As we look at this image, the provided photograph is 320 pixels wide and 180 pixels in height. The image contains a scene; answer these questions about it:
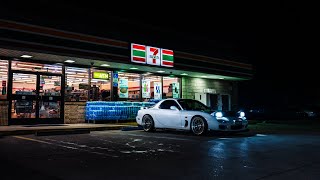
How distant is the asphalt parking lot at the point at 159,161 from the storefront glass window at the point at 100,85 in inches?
359

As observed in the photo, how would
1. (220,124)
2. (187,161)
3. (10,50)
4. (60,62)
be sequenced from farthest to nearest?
(60,62) < (10,50) < (220,124) < (187,161)

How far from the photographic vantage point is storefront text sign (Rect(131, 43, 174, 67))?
17.2 m

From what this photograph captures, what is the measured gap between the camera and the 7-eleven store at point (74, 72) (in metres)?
14.0

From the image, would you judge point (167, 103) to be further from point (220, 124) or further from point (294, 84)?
point (294, 84)

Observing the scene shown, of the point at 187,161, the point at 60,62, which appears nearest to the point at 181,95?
the point at 60,62

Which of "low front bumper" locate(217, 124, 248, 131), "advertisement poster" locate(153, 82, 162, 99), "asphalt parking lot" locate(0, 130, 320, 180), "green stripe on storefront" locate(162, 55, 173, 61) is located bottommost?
"asphalt parking lot" locate(0, 130, 320, 180)

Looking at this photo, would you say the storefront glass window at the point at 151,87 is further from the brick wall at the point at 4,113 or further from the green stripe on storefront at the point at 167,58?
the brick wall at the point at 4,113

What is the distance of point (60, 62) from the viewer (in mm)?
16484

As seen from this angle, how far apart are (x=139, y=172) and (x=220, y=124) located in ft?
21.4

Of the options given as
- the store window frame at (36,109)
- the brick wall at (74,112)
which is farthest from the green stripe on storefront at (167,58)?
the store window frame at (36,109)

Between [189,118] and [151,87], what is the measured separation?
9038 millimetres

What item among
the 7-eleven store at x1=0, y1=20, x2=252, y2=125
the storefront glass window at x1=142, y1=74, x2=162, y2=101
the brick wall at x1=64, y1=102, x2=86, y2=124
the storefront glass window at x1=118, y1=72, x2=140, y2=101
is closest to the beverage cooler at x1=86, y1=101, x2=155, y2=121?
the brick wall at x1=64, y1=102, x2=86, y2=124

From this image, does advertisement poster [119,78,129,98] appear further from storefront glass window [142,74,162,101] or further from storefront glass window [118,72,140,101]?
storefront glass window [142,74,162,101]

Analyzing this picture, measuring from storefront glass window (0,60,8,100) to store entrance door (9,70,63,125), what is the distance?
27 cm
